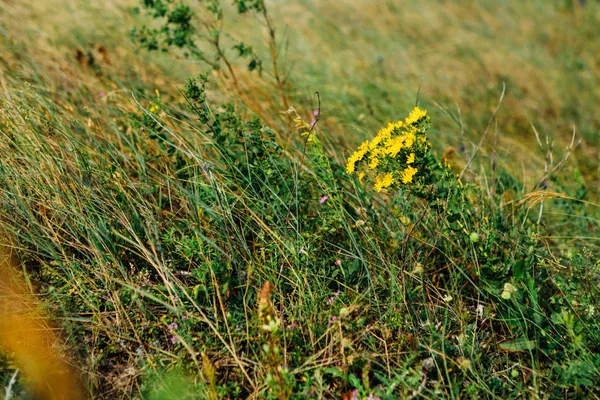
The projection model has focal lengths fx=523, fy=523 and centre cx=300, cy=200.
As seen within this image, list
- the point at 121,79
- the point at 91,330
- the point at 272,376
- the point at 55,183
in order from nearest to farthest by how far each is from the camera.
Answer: the point at 272,376, the point at 91,330, the point at 55,183, the point at 121,79

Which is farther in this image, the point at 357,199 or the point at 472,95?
the point at 472,95

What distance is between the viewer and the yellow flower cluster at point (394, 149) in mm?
1813

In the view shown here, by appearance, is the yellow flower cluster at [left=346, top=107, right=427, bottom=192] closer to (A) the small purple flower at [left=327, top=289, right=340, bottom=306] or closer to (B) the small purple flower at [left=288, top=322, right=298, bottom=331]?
(A) the small purple flower at [left=327, top=289, right=340, bottom=306]

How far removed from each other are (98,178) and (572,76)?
4.20m

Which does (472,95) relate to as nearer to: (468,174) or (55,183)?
(468,174)

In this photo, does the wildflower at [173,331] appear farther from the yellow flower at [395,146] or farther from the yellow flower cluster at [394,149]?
the yellow flower at [395,146]

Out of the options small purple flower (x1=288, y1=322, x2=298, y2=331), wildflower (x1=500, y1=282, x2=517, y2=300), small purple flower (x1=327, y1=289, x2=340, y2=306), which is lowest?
small purple flower (x1=288, y1=322, x2=298, y2=331)

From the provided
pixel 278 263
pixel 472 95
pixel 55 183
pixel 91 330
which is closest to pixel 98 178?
pixel 55 183

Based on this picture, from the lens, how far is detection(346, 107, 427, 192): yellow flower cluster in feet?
5.95

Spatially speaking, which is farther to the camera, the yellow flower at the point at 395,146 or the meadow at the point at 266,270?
the yellow flower at the point at 395,146

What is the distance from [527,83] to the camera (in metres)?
4.59

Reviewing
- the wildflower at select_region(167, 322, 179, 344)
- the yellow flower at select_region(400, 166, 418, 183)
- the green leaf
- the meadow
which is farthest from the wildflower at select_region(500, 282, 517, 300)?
the wildflower at select_region(167, 322, 179, 344)

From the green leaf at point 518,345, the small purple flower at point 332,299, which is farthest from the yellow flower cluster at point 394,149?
the green leaf at point 518,345

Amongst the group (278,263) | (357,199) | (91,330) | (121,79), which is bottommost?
(91,330)
